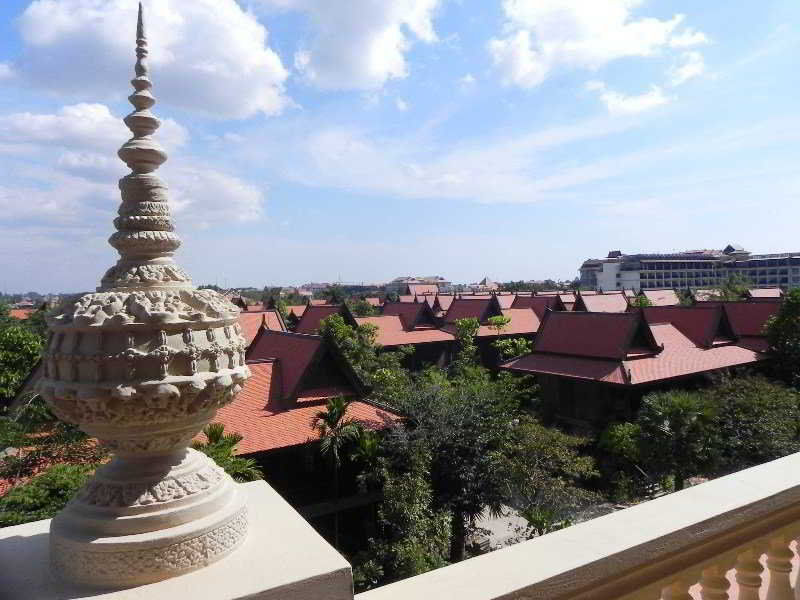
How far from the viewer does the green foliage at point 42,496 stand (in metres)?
7.10

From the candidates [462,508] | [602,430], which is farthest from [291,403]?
[602,430]

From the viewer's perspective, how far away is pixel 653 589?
5.98 feet

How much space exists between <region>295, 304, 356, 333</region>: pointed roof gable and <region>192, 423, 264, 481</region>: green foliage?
1677 centimetres

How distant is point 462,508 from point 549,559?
1128cm

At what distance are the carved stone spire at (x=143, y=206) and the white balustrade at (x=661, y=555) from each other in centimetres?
126

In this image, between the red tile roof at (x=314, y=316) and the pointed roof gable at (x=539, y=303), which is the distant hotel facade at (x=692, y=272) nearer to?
the pointed roof gable at (x=539, y=303)

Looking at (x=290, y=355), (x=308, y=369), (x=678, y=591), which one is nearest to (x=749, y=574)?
(x=678, y=591)

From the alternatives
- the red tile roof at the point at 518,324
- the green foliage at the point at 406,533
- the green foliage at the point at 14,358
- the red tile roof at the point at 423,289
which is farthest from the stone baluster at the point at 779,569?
the red tile roof at the point at 423,289

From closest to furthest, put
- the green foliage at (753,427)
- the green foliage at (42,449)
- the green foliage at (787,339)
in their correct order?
the green foliage at (42,449) → the green foliage at (753,427) → the green foliage at (787,339)

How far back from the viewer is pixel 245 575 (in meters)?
1.43

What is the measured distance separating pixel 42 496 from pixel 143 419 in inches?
283

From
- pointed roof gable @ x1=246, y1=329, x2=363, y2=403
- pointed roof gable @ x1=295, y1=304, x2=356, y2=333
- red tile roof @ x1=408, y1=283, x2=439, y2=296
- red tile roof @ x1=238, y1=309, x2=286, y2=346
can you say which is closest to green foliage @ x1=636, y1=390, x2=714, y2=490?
pointed roof gable @ x1=246, y1=329, x2=363, y2=403

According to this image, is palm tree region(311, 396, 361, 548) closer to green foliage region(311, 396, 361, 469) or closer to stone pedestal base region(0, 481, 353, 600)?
green foliage region(311, 396, 361, 469)

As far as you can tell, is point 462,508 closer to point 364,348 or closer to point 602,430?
point 602,430
